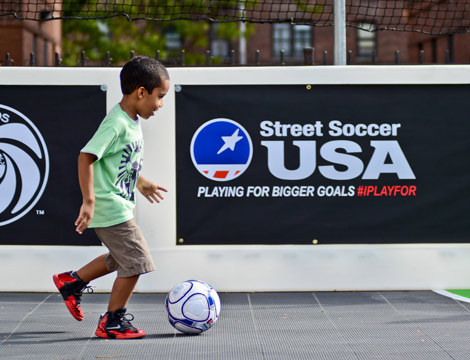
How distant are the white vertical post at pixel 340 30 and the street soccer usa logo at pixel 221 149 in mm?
1205

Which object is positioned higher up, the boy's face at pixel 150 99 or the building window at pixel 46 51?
the building window at pixel 46 51

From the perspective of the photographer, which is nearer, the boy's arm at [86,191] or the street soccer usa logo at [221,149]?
the boy's arm at [86,191]

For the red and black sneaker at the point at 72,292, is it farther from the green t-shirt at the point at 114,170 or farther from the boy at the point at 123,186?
the green t-shirt at the point at 114,170

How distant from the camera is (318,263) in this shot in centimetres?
666

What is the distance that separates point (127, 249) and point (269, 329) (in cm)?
113

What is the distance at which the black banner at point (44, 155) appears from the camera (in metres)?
6.61

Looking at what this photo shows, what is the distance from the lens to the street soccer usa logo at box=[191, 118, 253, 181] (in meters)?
6.61

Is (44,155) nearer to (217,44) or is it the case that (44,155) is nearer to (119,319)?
(119,319)

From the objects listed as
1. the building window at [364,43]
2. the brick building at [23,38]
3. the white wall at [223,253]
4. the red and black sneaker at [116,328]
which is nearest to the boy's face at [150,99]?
the red and black sneaker at [116,328]

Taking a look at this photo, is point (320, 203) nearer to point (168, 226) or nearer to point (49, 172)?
point (168, 226)

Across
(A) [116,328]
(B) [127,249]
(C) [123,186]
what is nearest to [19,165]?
(C) [123,186]

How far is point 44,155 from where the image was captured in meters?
6.61

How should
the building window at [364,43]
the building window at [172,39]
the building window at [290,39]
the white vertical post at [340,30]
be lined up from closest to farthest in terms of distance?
the white vertical post at [340,30] → the building window at [290,39] → the building window at [364,43] → the building window at [172,39]

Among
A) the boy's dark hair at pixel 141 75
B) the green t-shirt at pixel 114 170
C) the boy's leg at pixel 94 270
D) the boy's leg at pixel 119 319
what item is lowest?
the boy's leg at pixel 119 319
